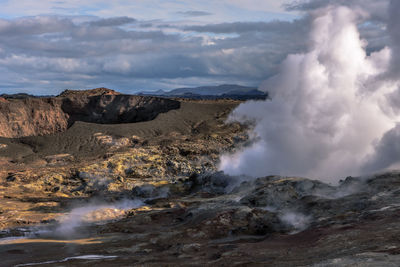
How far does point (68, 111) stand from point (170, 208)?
2298 inches

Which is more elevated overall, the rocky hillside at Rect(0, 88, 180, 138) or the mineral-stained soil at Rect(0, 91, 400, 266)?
the rocky hillside at Rect(0, 88, 180, 138)

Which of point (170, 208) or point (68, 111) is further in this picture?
point (68, 111)

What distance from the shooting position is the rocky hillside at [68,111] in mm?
81562

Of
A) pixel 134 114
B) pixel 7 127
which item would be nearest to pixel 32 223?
pixel 7 127

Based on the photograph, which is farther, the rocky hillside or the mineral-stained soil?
the rocky hillside

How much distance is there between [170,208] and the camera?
133 feet

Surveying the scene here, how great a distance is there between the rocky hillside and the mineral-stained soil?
15.1 meters

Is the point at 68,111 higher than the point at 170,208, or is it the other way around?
the point at 68,111

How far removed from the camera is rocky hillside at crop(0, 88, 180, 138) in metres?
81.6

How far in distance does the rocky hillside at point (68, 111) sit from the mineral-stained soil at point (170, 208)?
15.1m

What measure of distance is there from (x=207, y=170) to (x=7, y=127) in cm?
4198

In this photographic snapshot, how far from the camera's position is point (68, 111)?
302ft

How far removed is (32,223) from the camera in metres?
36.4

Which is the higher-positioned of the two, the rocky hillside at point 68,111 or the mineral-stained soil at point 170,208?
the rocky hillside at point 68,111
